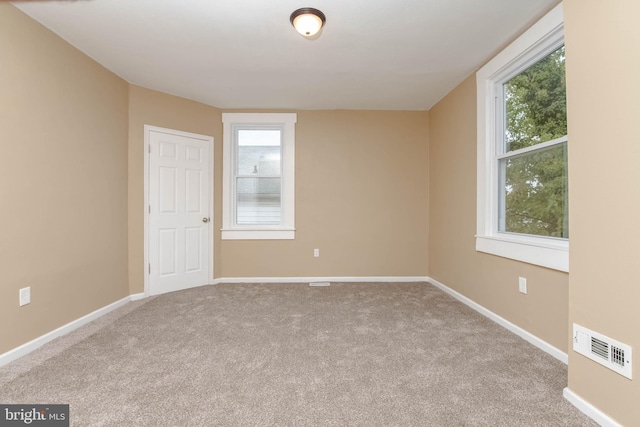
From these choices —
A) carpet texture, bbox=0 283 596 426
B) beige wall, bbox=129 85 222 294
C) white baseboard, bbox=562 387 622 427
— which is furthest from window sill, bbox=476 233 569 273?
beige wall, bbox=129 85 222 294

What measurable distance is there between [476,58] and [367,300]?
8.72 ft

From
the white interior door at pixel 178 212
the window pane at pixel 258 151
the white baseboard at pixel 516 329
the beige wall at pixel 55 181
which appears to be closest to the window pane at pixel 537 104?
the white baseboard at pixel 516 329

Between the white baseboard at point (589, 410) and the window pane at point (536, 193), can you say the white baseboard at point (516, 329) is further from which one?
the window pane at point (536, 193)

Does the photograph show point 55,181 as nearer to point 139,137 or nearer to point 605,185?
point 139,137

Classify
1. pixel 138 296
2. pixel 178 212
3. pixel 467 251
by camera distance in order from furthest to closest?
1. pixel 178 212
2. pixel 138 296
3. pixel 467 251

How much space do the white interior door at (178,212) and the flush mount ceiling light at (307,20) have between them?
2.25m

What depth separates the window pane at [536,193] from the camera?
2039 mm

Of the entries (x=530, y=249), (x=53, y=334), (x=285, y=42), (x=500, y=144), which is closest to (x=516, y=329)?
(x=530, y=249)

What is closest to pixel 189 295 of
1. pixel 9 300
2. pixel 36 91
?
pixel 9 300

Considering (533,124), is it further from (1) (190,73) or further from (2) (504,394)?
(1) (190,73)

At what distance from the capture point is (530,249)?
85.1 inches

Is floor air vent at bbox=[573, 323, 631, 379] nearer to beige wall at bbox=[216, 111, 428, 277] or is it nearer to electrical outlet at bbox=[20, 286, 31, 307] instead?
beige wall at bbox=[216, 111, 428, 277]

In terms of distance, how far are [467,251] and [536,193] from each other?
1005 mm

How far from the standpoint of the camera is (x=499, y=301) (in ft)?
8.36
